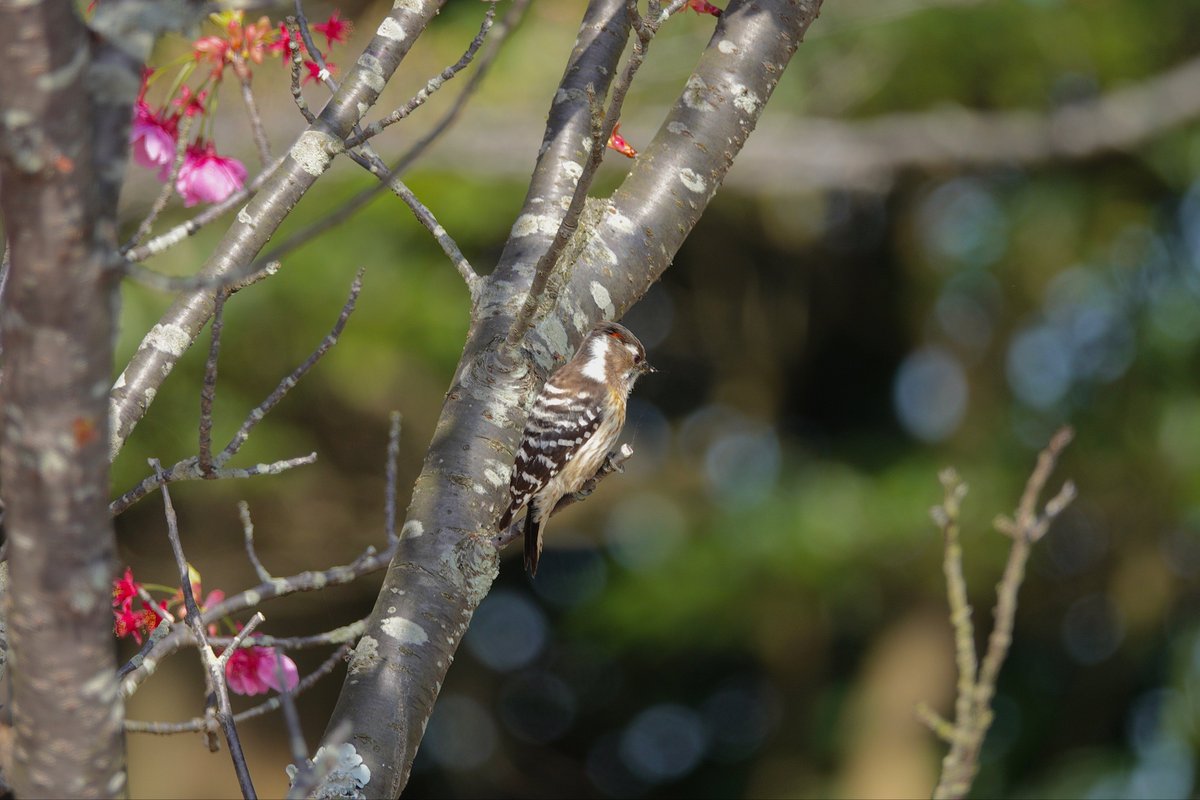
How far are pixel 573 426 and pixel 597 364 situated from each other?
313mm

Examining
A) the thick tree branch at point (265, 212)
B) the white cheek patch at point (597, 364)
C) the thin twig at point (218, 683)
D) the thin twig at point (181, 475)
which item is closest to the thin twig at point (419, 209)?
the thick tree branch at point (265, 212)

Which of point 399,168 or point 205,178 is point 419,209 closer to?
point 205,178

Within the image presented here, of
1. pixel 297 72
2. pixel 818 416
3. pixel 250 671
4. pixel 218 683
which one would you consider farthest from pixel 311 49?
pixel 818 416

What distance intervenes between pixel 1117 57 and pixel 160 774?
816 cm

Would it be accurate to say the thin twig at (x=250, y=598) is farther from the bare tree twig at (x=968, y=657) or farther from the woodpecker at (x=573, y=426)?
the woodpecker at (x=573, y=426)

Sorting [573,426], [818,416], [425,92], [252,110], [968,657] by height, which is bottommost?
[968,657]

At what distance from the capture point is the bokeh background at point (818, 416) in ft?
24.0

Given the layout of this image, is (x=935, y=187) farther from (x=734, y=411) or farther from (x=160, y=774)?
(x=160, y=774)

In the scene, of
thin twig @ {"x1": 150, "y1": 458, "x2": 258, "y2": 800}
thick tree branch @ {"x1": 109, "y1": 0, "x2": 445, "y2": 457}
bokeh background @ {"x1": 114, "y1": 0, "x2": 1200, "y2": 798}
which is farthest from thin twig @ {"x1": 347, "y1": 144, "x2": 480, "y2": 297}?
bokeh background @ {"x1": 114, "y1": 0, "x2": 1200, "y2": 798}

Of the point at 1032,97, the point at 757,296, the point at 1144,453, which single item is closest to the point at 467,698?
the point at 757,296

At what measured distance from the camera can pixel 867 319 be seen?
10.8 m

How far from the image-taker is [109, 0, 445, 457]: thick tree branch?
2.10 meters

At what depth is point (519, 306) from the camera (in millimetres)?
2527

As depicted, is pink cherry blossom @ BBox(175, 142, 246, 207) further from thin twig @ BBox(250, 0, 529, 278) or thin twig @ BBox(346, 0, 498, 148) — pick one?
thin twig @ BBox(250, 0, 529, 278)
